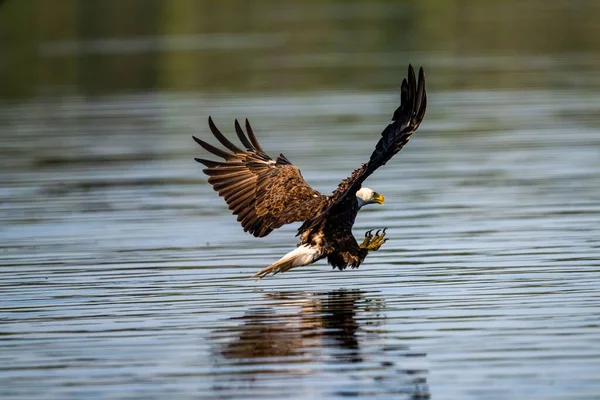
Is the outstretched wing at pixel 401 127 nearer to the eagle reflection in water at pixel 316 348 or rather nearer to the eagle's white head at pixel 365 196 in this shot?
the eagle's white head at pixel 365 196

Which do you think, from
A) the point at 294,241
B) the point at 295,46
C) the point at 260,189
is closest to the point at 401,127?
the point at 260,189

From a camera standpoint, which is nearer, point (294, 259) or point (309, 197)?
point (294, 259)

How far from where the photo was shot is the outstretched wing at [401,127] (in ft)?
36.9

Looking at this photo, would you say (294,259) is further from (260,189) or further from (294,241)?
(294,241)

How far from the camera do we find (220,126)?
23734 mm

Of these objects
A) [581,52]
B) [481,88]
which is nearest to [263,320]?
[481,88]

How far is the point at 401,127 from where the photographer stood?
11.4 metres

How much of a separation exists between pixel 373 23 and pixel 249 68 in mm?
12157

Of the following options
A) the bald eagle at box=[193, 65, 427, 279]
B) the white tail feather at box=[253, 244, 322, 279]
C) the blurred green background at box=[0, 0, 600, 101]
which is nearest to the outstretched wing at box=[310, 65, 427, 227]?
the bald eagle at box=[193, 65, 427, 279]

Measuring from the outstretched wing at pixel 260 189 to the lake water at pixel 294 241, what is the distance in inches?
20.5

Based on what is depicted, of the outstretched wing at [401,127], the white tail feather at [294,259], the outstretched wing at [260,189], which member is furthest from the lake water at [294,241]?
the outstretched wing at [401,127]

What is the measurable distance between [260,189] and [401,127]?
174 cm

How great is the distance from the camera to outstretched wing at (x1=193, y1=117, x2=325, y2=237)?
12.4 meters

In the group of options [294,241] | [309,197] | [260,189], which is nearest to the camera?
[309,197]
